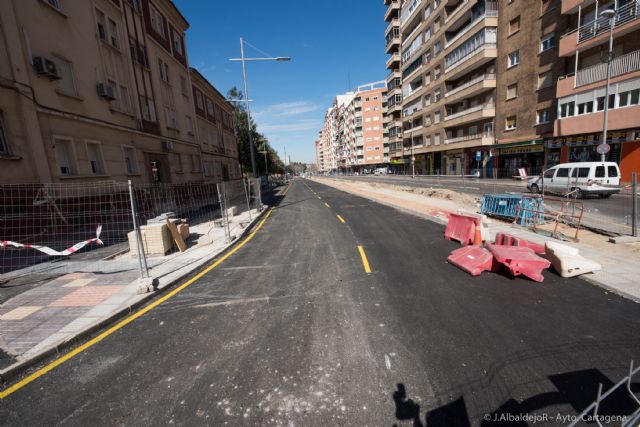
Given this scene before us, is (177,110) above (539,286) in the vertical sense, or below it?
above

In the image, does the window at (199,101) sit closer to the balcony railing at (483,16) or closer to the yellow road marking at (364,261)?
the yellow road marking at (364,261)

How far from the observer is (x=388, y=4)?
55.7 m

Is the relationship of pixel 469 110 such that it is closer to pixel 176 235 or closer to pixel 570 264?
pixel 570 264

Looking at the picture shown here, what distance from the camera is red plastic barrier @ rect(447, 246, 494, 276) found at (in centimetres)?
562

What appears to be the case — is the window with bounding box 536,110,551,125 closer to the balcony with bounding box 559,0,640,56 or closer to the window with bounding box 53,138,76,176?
the balcony with bounding box 559,0,640,56

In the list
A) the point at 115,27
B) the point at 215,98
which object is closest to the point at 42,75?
the point at 115,27

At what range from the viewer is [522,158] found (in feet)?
96.4

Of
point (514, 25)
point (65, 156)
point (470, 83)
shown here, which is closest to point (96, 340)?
point (65, 156)

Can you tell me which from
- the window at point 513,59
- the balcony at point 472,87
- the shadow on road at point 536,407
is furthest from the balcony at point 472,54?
the shadow on road at point 536,407

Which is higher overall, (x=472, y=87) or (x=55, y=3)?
(x=472, y=87)

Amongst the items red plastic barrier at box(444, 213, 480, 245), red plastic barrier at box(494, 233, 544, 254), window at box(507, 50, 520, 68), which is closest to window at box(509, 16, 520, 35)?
window at box(507, 50, 520, 68)

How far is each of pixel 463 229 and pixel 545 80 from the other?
27.6m

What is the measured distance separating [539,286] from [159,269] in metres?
8.23

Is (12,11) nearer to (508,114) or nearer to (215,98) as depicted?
(215,98)
